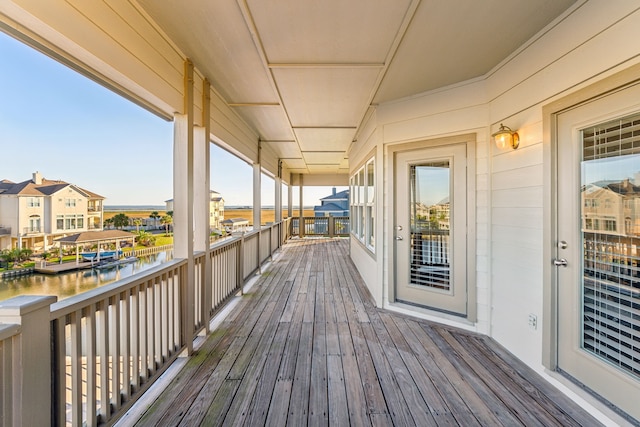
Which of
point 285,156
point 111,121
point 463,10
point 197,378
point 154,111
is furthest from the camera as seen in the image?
point 285,156

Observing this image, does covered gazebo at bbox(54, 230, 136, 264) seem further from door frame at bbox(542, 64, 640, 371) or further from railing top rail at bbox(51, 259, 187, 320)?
door frame at bbox(542, 64, 640, 371)

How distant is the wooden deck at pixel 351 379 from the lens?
1786 mm

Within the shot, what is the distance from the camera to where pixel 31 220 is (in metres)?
1.13

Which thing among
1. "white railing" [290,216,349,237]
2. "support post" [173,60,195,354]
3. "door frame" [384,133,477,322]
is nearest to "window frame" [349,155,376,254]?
"door frame" [384,133,477,322]

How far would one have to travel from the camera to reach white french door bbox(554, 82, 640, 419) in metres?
1.65

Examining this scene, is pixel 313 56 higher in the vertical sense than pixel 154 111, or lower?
higher

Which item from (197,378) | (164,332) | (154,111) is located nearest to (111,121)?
(154,111)

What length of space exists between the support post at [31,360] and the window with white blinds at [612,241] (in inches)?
123

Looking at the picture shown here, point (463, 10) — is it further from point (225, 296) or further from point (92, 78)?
point (225, 296)

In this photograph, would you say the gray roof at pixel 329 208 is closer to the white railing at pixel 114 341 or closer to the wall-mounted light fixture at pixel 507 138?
the wall-mounted light fixture at pixel 507 138

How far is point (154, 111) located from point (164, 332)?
1.83 m

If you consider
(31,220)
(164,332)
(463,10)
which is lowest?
(164,332)

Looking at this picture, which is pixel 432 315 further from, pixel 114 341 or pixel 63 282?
pixel 63 282

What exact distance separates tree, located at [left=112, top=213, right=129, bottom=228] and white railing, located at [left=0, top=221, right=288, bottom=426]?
1.25 feet
